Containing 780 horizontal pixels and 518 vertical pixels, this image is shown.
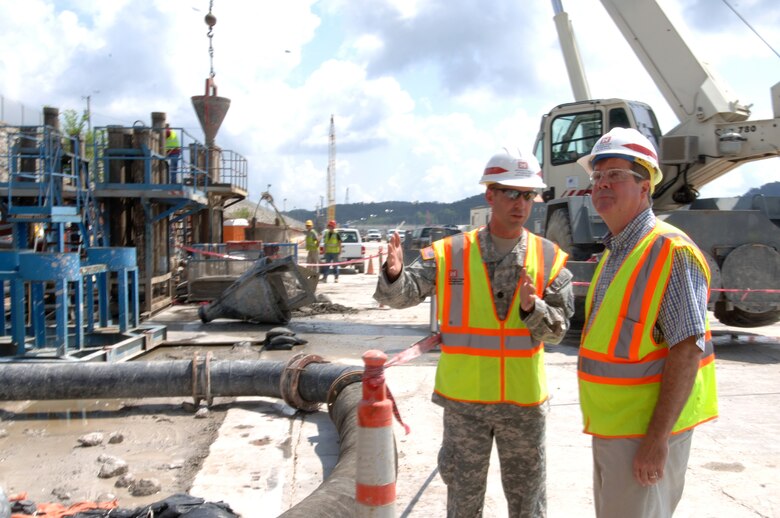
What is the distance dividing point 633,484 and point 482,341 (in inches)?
34.0

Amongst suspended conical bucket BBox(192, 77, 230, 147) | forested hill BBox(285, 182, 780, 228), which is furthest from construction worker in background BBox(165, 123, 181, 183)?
forested hill BBox(285, 182, 780, 228)

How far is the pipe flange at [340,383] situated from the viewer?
5764mm

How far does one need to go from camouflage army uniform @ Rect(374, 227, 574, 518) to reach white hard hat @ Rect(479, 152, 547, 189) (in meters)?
0.34

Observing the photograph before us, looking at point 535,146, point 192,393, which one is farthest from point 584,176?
point 192,393

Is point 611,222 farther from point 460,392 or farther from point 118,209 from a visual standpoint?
point 118,209

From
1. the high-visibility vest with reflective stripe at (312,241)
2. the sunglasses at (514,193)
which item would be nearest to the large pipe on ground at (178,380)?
the sunglasses at (514,193)

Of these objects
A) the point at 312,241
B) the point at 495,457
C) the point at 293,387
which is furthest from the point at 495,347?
the point at 312,241

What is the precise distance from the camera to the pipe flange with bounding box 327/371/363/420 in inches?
227

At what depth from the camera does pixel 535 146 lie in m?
11.5

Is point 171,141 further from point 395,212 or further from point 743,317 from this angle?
point 395,212

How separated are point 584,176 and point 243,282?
5655 mm

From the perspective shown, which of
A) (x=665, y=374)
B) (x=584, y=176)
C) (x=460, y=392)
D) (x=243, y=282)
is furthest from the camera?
(x=243, y=282)

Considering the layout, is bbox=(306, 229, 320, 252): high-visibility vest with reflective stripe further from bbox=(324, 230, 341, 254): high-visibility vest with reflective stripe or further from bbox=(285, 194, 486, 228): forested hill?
bbox=(285, 194, 486, 228): forested hill

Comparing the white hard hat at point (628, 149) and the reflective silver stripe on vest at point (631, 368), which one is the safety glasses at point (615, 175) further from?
the reflective silver stripe on vest at point (631, 368)
